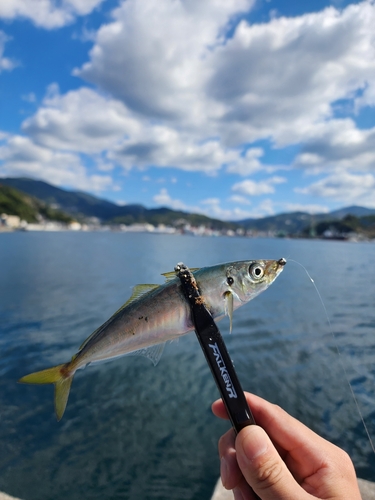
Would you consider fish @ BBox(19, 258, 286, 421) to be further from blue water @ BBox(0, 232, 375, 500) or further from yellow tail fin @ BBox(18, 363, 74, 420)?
blue water @ BBox(0, 232, 375, 500)

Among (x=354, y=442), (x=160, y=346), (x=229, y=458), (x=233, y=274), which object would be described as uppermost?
(x=233, y=274)

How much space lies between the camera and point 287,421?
2.79 m

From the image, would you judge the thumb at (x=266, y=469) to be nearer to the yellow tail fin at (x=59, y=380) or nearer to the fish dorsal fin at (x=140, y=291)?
the fish dorsal fin at (x=140, y=291)

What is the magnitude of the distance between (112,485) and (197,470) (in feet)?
5.34

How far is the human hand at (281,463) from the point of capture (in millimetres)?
2141

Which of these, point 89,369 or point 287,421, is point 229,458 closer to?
point 287,421

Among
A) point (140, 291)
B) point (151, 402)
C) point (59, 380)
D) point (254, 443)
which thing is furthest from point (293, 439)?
point (151, 402)

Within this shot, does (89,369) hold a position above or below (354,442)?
above

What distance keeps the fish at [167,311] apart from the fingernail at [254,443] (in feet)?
2.79

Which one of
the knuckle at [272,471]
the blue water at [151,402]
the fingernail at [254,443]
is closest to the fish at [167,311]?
the fingernail at [254,443]

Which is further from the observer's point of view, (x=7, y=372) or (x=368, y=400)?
(x=7, y=372)

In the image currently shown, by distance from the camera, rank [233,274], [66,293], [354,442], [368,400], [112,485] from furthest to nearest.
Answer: [66,293] → [368,400] → [354,442] → [112,485] → [233,274]

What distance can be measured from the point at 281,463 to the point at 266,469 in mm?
121

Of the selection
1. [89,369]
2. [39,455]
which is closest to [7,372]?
[89,369]
